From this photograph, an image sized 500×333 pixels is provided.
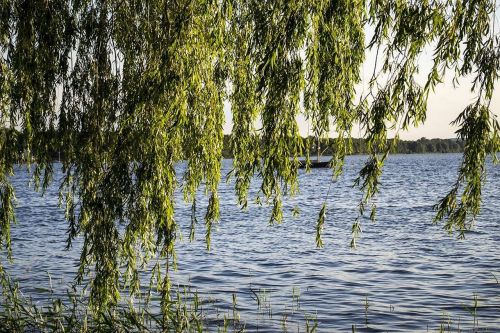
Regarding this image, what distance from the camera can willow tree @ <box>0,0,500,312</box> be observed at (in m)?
4.14

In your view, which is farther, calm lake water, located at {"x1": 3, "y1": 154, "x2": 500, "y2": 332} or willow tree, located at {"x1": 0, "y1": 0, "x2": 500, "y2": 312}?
calm lake water, located at {"x1": 3, "y1": 154, "x2": 500, "y2": 332}

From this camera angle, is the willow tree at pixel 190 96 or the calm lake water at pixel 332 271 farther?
the calm lake water at pixel 332 271

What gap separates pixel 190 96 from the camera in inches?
200

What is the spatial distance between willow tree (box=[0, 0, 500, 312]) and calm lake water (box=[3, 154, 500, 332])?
15.9 ft

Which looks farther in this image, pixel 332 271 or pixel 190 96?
pixel 332 271

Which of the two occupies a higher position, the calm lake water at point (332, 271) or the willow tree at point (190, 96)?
the willow tree at point (190, 96)

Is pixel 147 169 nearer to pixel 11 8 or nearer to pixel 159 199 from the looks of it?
pixel 159 199

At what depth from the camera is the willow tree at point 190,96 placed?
4.14 metres

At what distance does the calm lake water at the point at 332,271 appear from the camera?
10867 mm

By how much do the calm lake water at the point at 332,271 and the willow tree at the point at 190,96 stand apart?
15.9 ft

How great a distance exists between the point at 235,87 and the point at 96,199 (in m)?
1.96

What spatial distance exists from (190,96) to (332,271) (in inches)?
409

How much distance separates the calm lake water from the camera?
1087 cm

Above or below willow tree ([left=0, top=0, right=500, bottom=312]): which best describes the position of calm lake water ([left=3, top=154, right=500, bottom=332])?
below
